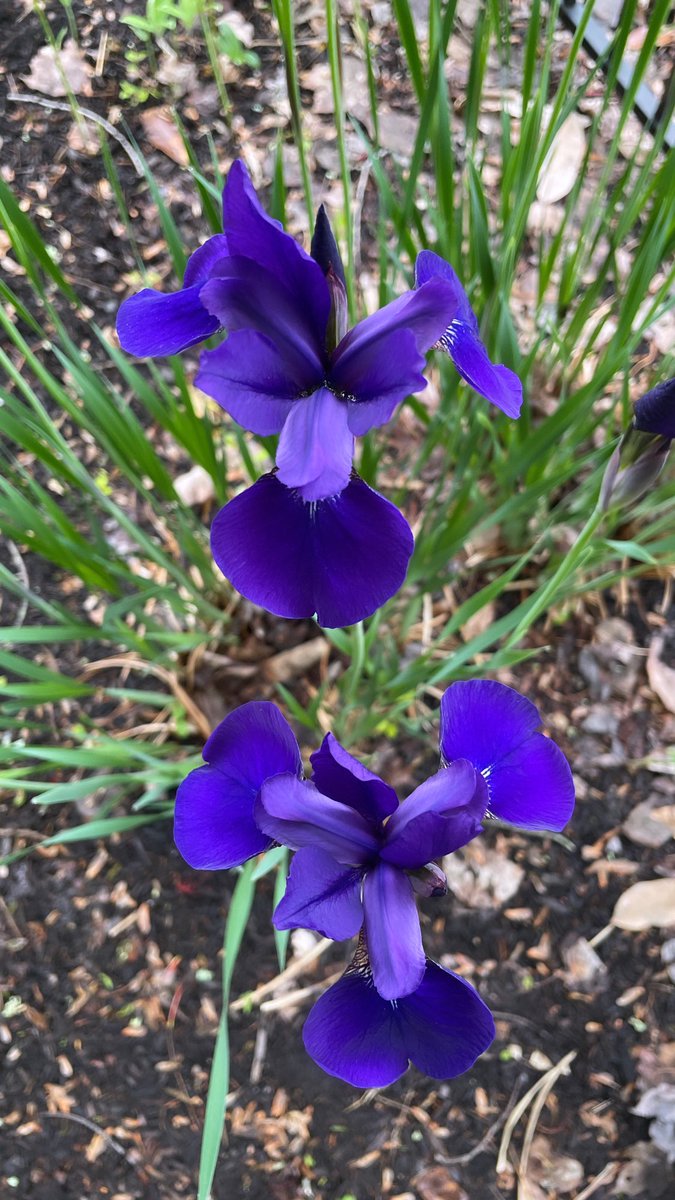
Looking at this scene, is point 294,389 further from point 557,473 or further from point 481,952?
point 481,952

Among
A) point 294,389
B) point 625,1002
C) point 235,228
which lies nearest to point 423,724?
point 625,1002

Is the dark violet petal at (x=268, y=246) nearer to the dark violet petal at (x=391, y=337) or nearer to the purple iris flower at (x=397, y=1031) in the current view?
the dark violet petal at (x=391, y=337)

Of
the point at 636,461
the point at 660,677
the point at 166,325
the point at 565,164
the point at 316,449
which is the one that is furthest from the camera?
the point at 565,164

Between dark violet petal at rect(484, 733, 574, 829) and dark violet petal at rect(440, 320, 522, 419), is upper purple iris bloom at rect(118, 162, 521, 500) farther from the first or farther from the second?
dark violet petal at rect(484, 733, 574, 829)

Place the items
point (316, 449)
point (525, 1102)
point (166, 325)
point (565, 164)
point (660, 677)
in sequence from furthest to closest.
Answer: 1. point (565, 164)
2. point (660, 677)
3. point (525, 1102)
4. point (166, 325)
5. point (316, 449)

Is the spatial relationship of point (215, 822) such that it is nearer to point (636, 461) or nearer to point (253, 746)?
point (253, 746)

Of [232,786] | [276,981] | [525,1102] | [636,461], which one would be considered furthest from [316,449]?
[525,1102]

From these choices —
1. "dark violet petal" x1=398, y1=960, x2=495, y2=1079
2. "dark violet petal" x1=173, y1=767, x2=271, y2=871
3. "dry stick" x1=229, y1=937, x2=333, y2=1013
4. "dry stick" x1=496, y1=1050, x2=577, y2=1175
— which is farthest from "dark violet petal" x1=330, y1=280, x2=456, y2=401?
"dry stick" x1=496, y1=1050, x2=577, y2=1175
